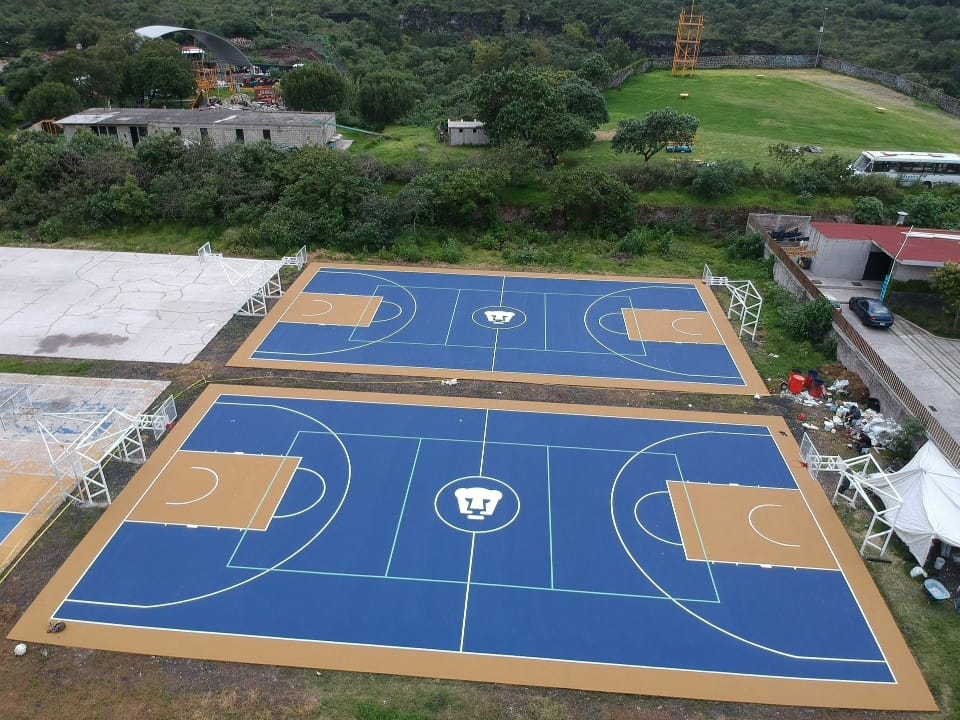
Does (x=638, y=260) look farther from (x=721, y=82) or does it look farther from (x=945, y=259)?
(x=721, y=82)

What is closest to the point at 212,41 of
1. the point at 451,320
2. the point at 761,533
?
the point at 451,320

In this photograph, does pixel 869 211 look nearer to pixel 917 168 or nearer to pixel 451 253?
pixel 917 168

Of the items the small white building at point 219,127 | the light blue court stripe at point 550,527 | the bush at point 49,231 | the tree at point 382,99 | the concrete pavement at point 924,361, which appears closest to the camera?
the light blue court stripe at point 550,527

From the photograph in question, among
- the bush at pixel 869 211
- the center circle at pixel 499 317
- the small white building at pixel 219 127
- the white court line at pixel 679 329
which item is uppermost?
the small white building at pixel 219 127

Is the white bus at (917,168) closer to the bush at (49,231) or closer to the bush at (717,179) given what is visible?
the bush at (717,179)

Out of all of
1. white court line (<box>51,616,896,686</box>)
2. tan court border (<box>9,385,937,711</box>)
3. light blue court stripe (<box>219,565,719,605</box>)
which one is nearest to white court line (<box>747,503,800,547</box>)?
tan court border (<box>9,385,937,711</box>)

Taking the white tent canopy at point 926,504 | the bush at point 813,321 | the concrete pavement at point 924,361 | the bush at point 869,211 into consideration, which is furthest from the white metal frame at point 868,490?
the bush at point 869,211

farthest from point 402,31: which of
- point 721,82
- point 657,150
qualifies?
point 657,150

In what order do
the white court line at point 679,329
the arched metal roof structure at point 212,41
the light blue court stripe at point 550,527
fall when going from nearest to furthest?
1. the light blue court stripe at point 550,527
2. the white court line at point 679,329
3. the arched metal roof structure at point 212,41
